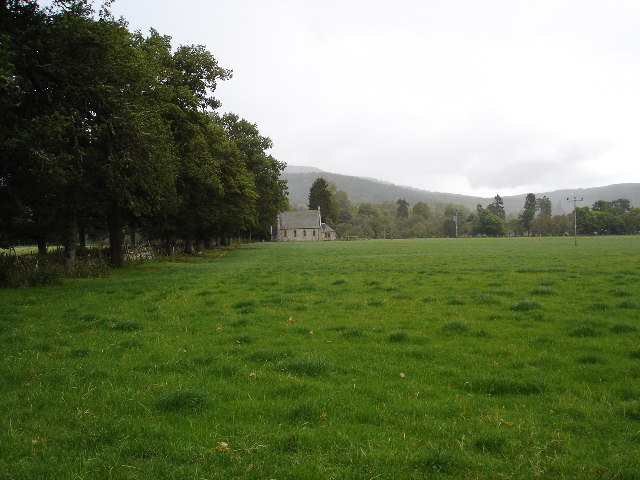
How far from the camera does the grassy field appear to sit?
447 centimetres

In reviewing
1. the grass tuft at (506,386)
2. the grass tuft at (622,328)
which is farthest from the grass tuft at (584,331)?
the grass tuft at (506,386)

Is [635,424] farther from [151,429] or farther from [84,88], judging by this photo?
[84,88]

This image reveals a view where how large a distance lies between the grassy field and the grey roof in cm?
11879

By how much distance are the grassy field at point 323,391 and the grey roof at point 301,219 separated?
119m

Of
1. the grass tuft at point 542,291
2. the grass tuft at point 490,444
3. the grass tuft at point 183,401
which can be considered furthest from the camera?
the grass tuft at point 542,291

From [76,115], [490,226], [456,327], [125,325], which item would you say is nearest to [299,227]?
[490,226]

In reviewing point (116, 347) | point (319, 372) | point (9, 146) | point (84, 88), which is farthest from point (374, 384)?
point (84, 88)

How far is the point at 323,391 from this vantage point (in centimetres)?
631

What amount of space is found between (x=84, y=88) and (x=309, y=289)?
461 inches

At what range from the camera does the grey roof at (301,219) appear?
433 feet

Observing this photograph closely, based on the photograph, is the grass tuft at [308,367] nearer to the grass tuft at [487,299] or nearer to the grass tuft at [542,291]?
the grass tuft at [487,299]

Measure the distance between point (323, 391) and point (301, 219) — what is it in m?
127

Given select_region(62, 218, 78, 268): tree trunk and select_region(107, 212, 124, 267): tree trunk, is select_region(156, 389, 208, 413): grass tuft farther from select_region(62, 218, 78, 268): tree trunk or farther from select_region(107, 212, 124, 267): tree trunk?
select_region(107, 212, 124, 267): tree trunk

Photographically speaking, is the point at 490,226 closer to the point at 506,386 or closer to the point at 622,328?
the point at 622,328
